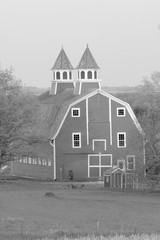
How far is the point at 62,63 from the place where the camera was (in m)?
98.9

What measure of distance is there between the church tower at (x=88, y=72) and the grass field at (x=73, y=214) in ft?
112

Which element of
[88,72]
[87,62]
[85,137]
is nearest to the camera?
[85,137]

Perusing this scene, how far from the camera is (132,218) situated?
36.2 metres

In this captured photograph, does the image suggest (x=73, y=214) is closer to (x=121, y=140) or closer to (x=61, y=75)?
(x=121, y=140)

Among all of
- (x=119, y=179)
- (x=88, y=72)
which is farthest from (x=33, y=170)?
(x=119, y=179)

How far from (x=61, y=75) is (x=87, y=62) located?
5.54 m

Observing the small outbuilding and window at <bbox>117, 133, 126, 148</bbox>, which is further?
window at <bbox>117, 133, 126, 148</bbox>

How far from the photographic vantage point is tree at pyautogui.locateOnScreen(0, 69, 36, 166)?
208 feet

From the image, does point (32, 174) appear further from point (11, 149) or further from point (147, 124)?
point (147, 124)

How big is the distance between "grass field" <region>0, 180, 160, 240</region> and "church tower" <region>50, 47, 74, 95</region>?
3954 centimetres

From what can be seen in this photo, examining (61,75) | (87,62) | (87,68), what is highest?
(87,62)

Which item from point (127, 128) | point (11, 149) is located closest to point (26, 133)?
point (11, 149)

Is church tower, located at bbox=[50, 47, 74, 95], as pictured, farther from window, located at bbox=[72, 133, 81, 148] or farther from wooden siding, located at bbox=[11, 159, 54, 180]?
window, located at bbox=[72, 133, 81, 148]

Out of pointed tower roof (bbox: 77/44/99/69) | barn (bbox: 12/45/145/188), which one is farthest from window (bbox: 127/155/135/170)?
pointed tower roof (bbox: 77/44/99/69)
